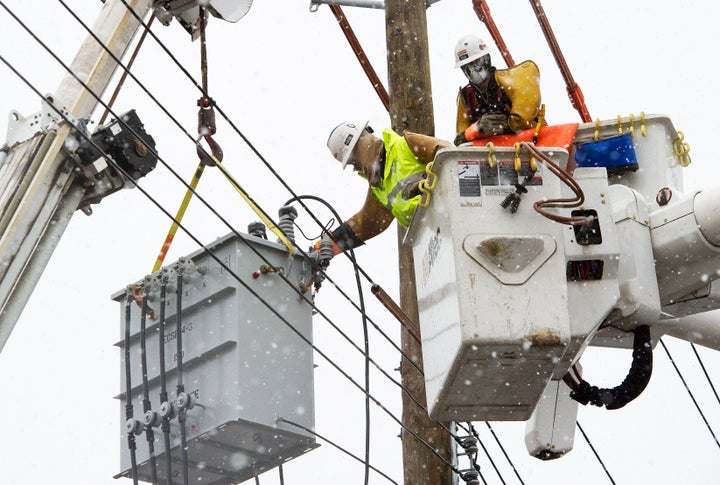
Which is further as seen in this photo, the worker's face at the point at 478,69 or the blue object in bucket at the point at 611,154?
the worker's face at the point at 478,69

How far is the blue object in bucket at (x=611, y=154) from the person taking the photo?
6.97 m

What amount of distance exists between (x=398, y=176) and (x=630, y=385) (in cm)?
146

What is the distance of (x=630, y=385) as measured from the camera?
252 inches

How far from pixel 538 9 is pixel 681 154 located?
3013 mm

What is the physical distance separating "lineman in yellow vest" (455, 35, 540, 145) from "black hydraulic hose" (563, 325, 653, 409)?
124cm

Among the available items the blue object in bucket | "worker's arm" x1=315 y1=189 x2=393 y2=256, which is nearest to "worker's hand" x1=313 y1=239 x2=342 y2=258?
"worker's arm" x1=315 y1=189 x2=393 y2=256

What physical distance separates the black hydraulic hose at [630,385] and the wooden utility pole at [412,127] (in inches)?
44.4

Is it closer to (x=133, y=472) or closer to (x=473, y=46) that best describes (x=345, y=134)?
(x=473, y=46)

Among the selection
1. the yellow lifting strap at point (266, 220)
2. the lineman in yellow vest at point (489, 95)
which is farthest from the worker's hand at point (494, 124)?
the yellow lifting strap at point (266, 220)

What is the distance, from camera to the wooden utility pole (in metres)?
7.59

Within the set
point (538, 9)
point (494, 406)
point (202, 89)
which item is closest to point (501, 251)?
point (494, 406)

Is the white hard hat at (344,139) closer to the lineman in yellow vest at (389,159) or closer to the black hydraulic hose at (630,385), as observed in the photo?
the lineman in yellow vest at (389,159)

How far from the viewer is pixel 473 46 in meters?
7.57

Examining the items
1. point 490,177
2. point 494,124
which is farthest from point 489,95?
point 490,177
